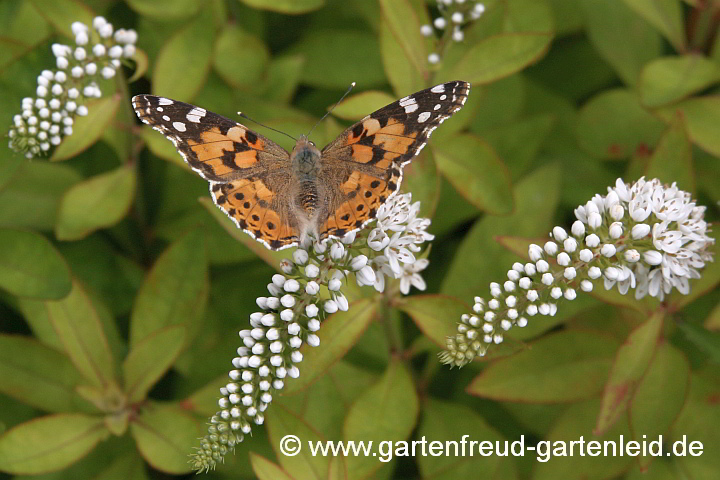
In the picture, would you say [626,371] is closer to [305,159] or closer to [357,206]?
[357,206]

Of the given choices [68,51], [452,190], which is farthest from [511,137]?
[68,51]

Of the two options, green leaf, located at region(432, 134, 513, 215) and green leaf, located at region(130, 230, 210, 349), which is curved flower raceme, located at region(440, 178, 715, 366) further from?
green leaf, located at region(130, 230, 210, 349)

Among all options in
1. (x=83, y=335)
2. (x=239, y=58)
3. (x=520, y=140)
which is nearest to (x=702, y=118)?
(x=520, y=140)

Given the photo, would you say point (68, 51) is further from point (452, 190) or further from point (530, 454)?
point (530, 454)

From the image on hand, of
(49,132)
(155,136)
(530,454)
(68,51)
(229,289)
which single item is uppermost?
(68,51)

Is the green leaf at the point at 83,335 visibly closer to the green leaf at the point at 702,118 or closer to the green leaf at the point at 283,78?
the green leaf at the point at 283,78

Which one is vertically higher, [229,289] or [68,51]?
[68,51]

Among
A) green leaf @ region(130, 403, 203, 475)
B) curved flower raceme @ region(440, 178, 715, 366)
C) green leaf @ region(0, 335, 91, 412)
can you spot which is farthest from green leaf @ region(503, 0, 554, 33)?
green leaf @ region(0, 335, 91, 412)

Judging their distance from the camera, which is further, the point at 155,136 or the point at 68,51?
the point at 155,136
